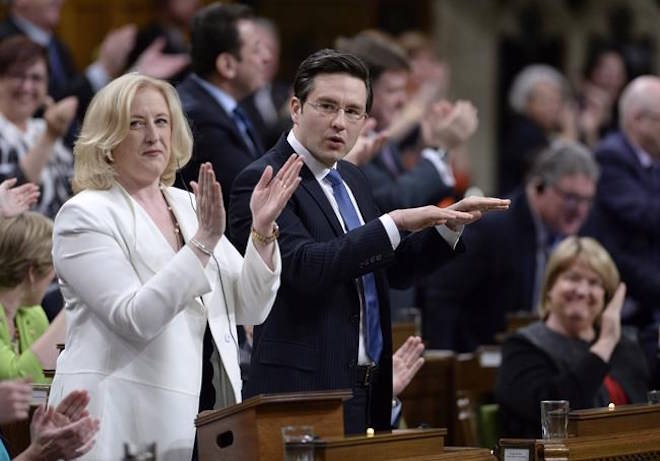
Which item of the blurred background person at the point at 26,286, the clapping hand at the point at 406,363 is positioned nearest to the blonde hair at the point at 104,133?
the blurred background person at the point at 26,286

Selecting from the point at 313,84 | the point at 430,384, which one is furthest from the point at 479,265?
the point at 313,84

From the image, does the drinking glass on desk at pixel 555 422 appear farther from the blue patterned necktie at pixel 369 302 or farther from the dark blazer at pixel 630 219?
the dark blazer at pixel 630 219

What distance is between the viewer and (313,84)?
423cm

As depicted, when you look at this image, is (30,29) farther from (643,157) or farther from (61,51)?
(643,157)

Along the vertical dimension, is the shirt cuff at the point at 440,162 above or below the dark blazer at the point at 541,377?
above

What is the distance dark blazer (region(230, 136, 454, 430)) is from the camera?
3.93 m

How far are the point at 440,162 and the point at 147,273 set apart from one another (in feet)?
7.75

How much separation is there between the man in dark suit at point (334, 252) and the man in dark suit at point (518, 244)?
284 centimetres

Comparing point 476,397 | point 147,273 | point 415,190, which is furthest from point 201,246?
point 476,397

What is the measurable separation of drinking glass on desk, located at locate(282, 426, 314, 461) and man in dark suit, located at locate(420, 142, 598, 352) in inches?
149

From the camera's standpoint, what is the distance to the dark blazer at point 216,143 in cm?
531

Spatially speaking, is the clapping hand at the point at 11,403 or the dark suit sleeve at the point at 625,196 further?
the dark suit sleeve at the point at 625,196

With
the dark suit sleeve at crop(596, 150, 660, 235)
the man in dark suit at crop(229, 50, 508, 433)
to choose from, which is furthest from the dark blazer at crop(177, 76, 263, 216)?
the dark suit sleeve at crop(596, 150, 660, 235)

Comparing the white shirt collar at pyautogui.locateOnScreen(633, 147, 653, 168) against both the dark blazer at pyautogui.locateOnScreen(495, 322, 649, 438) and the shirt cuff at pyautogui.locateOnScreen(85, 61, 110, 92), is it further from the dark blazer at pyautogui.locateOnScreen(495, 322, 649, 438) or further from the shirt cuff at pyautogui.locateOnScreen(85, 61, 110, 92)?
the shirt cuff at pyautogui.locateOnScreen(85, 61, 110, 92)
